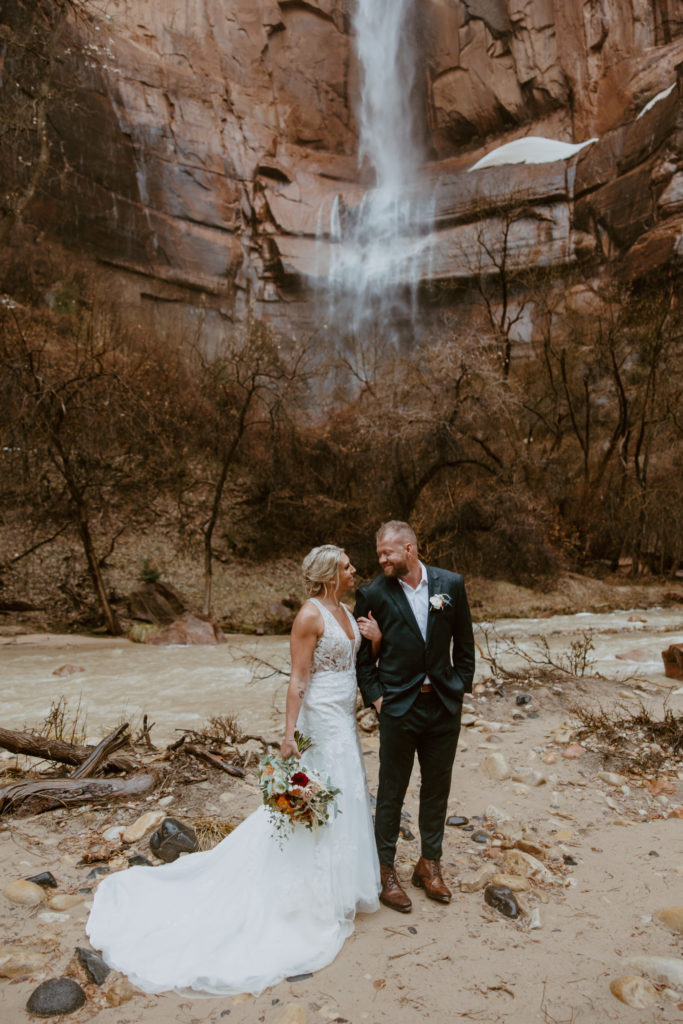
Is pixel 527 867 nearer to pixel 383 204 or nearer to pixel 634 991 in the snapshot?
pixel 634 991

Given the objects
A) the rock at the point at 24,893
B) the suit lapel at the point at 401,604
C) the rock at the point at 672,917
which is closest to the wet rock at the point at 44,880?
the rock at the point at 24,893

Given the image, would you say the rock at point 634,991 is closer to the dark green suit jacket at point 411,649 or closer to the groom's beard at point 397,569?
the dark green suit jacket at point 411,649

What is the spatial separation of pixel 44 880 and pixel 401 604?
7.72 ft

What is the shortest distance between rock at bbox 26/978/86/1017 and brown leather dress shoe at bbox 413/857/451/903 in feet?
5.52

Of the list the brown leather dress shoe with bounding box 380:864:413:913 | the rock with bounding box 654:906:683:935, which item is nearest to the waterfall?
the brown leather dress shoe with bounding box 380:864:413:913

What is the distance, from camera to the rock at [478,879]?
349 cm

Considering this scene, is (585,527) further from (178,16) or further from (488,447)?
(178,16)

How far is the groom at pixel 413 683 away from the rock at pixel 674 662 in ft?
21.5

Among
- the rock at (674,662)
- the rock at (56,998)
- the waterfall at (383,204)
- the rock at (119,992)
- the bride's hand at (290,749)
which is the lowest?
the rock at (674,662)

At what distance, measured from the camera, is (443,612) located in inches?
134

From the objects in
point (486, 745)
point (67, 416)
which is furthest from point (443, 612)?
point (67, 416)

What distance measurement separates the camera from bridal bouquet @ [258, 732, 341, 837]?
3.01 m

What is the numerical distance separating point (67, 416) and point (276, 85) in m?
33.0

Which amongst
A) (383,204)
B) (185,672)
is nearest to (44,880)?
(185,672)
